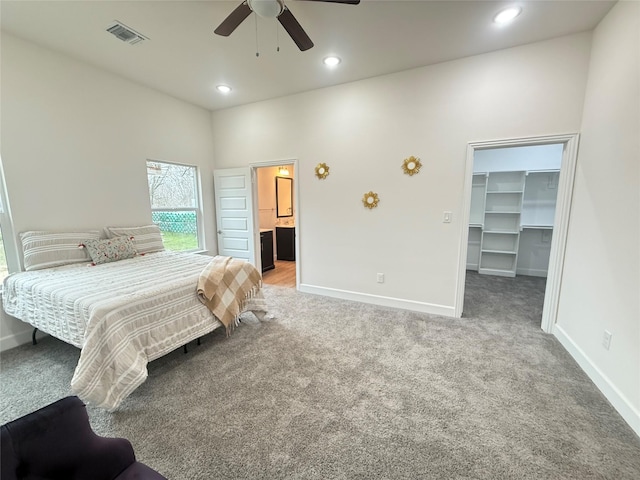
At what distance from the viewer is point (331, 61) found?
116 inches

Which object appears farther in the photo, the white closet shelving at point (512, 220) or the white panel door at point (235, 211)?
the white closet shelving at point (512, 220)

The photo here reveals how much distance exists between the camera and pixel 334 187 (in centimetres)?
374

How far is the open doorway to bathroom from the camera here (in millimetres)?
5543

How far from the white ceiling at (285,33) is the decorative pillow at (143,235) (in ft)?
6.17

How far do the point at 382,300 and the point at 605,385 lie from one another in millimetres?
2091

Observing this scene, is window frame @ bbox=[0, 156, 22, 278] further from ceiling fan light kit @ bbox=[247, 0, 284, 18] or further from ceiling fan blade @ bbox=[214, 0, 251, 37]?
ceiling fan light kit @ bbox=[247, 0, 284, 18]

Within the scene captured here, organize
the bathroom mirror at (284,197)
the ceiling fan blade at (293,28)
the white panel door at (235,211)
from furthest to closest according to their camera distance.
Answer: the bathroom mirror at (284,197) → the white panel door at (235,211) → the ceiling fan blade at (293,28)

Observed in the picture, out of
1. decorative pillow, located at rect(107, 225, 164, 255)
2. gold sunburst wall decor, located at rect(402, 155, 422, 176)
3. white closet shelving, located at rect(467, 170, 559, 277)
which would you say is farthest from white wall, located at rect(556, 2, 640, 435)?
decorative pillow, located at rect(107, 225, 164, 255)

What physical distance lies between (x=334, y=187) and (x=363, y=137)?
0.74m

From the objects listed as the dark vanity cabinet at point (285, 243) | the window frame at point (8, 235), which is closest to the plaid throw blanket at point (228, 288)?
the window frame at point (8, 235)

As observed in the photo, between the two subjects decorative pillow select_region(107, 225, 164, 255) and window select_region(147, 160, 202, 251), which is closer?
decorative pillow select_region(107, 225, 164, 255)

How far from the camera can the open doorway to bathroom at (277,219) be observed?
5.54 metres

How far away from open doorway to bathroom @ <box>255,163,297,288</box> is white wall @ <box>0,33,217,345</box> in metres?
2.13

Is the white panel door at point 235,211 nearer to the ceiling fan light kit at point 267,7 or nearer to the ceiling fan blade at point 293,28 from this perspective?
the ceiling fan blade at point 293,28
